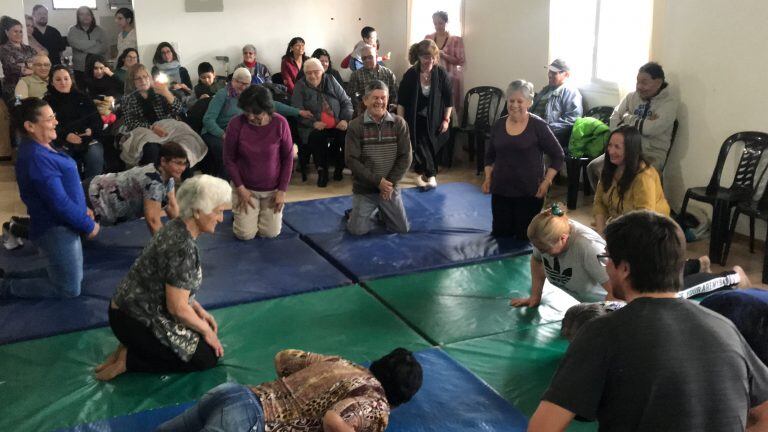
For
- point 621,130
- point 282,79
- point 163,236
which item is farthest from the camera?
point 282,79

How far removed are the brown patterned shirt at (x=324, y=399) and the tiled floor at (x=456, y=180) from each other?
11.0ft

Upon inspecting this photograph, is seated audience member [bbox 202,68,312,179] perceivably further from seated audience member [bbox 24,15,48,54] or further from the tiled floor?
seated audience member [bbox 24,15,48,54]

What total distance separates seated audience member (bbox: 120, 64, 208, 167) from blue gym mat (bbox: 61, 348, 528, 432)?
4.13m

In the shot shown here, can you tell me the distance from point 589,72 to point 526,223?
Answer: 267 centimetres

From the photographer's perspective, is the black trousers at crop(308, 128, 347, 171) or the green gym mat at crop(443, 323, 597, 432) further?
the black trousers at crop(308, 128, 347, 171)

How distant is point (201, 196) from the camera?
2.99 m

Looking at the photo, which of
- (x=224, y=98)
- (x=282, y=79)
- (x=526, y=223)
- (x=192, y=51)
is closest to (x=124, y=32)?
(x=192, y=51)

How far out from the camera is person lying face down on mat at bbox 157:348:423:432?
222 centimetres

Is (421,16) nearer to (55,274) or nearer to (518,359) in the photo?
(55,274)

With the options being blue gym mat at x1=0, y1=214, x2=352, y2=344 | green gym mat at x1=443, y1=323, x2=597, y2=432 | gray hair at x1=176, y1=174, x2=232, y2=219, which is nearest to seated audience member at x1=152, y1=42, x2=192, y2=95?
blue gym mat at x1=0, y1=214, x2=352, y2=344

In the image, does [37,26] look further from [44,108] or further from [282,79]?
[44,108]

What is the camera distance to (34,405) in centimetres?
308

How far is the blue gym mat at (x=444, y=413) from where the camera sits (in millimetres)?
2859

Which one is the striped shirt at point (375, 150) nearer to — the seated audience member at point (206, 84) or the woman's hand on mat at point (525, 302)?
the woman's hand on mat at point (525, 302)
